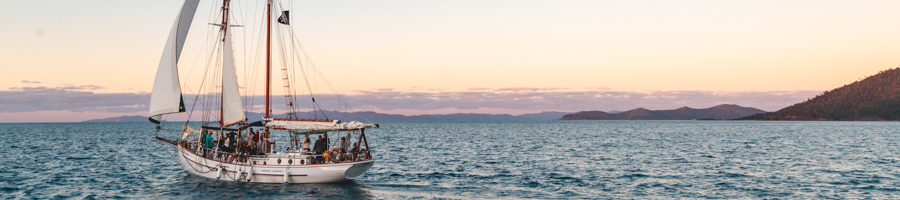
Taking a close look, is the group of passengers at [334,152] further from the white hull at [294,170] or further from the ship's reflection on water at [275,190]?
the ship's reflection on water at [275,190]

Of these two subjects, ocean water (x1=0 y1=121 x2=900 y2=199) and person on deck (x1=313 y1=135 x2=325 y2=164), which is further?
person on deck (x1=313 y1=135 x2=325 y2=164)

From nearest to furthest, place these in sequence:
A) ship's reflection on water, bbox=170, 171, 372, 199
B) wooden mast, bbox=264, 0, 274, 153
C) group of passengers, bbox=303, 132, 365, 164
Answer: ship's reflection on water, bbox=170, 171, 372, 199, group of passengers, bbox=303, 132, 365, 164, wooden mast, bbox=264, 0, 274, 153

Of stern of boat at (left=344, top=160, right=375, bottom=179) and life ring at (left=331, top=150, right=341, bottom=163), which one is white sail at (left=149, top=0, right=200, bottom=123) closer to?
life ring at (left=331, top=150, right=341, bottom=163)

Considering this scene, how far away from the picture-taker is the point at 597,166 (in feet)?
128

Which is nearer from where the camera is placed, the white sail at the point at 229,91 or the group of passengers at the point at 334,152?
the group of passengers at the point at 334,152

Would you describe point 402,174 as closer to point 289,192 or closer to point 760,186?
point 289,192

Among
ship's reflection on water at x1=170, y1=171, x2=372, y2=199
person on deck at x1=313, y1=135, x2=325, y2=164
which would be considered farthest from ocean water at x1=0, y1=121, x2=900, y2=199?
person on deck at x1=313, y1=135, x2=325, y2=164

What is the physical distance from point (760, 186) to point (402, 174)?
62.5ft

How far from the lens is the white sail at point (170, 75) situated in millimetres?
29781

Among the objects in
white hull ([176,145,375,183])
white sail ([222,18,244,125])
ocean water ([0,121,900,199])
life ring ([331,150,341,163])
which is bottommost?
ocean water ([0,121,900,199])

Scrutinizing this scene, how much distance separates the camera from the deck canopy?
26.4 metres

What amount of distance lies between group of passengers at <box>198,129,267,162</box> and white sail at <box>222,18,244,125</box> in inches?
38.9

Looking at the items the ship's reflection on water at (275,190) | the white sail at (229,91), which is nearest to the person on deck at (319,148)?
the ship's reflection on water at (275,190)

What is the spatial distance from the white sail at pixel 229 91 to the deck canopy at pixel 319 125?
3517 mm
